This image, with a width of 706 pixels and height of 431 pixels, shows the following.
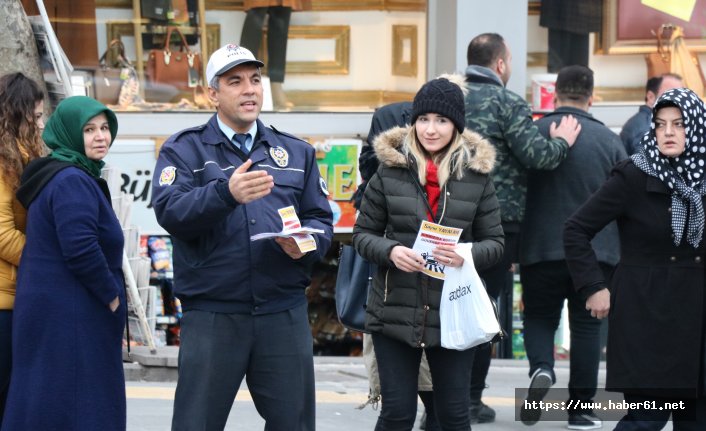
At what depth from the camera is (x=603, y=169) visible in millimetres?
6887

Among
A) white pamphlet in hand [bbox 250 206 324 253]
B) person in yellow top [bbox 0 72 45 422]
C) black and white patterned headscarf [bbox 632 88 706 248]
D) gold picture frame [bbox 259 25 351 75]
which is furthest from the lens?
gold picture frame [bbox 259 25 351 75]

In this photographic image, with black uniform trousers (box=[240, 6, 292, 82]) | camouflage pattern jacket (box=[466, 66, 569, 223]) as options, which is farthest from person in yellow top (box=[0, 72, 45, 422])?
black uniform trousers (box=[240, 6, 292, 82])

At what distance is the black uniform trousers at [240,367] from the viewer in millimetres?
4617

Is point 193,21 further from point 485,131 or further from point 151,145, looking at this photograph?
point 485,131

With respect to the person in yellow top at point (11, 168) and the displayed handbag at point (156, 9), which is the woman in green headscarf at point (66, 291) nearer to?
the person in yellow top at point (11, 168)

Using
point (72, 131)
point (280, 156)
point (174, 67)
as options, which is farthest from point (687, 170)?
point (174, 67)

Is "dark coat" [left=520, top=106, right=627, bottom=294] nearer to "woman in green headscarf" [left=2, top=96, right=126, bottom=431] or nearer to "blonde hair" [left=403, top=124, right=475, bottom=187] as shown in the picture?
"blonde hair" [left=403, top=124, right=475, bottom=187]

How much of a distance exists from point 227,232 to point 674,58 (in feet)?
22.0

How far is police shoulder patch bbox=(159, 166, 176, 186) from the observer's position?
15.0 ft

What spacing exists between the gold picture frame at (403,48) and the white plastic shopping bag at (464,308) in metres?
5.13

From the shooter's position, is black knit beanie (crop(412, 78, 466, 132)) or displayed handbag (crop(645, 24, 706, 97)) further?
displayed handbag (crop(645, 24, 706, 97))

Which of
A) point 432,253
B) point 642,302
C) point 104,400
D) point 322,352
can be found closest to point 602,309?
point 642,302

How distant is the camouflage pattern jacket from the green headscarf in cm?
241

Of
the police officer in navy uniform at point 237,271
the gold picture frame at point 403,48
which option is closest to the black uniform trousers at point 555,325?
the police officer in navy uniform at point 237,271
